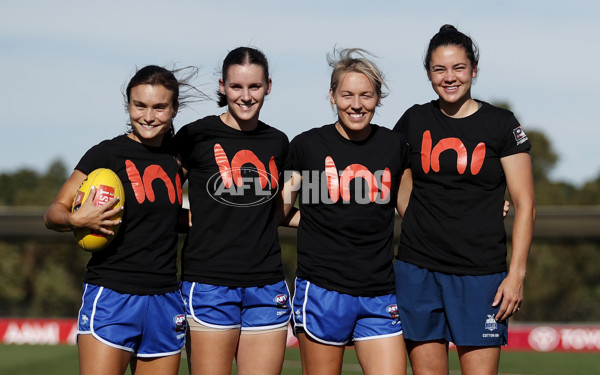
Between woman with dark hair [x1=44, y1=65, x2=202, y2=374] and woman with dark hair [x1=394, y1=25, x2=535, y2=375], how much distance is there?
1399 millimetres

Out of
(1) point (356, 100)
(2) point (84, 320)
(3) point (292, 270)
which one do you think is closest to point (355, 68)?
(1) point (356, 100)

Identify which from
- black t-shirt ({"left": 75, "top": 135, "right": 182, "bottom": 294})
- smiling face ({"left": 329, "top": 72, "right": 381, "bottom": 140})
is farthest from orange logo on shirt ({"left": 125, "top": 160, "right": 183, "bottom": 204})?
smiling face ({"left": 329, "top": 72, "right": 381, "bottom": 140})

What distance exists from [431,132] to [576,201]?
41857mm

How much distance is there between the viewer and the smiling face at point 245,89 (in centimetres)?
468

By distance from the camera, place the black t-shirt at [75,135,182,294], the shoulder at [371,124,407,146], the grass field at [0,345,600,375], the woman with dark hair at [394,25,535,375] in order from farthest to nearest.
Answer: the grass field at [0,345,600,375] → the shoulder at [371,124,407,146] → the woman with dark hair at [394,25,535,375] → the black t-shirt at [75,135,182,294]

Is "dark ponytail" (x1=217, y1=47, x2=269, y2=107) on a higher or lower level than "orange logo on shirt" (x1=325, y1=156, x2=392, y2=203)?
higher

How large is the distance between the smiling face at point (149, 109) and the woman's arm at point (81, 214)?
1.55ft

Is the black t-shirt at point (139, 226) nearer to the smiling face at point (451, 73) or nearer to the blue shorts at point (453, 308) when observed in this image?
the blue shorts at point (453, 308)

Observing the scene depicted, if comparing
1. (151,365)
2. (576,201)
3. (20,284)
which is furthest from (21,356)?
(576,201)

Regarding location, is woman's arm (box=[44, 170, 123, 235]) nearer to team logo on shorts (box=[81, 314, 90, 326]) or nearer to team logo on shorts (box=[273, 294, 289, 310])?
team logo on shorts (box=[81, 314, 90, 326])

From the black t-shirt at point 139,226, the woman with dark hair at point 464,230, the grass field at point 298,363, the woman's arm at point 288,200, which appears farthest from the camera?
the grass field at point 298,363

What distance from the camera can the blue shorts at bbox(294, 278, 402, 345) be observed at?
15.1 feet

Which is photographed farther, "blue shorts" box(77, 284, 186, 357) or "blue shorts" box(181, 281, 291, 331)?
"blue shorts" box(181, 281, 291, 331)

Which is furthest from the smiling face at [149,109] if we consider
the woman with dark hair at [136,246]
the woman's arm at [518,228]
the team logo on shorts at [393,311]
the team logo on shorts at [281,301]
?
the woman's arm at [518,228]
